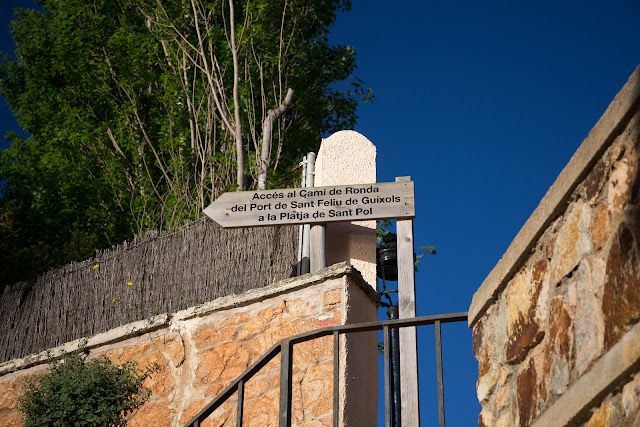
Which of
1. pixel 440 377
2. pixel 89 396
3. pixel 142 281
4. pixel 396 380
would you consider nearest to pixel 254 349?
pixel 396 380

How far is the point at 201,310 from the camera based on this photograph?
265 inches

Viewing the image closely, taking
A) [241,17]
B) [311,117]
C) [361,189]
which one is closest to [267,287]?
[361,189]

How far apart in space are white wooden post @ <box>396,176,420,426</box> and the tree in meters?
3.63

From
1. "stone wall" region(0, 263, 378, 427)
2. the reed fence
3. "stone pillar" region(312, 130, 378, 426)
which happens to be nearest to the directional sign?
the reed fence

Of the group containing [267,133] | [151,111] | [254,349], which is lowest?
[254,349]

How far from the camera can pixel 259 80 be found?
38.0ft

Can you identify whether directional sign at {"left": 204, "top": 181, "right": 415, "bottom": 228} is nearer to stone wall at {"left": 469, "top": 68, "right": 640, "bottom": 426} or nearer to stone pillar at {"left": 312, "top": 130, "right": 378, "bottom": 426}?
stone pillar at {"left": 312, "top": 130, "right": 378, "bottom": 426}

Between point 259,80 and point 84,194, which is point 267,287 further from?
point 84,194

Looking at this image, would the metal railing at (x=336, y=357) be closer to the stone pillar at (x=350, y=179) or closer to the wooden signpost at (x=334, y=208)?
the wooden signpost at (x=334, y=208)

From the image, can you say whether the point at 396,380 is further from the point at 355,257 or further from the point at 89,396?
the point at 89,396

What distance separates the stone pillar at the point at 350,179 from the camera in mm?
7023

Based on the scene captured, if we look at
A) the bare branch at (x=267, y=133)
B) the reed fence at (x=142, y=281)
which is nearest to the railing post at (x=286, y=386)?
the reed fence at (x=142, y=281)

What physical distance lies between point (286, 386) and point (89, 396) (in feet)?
10.1

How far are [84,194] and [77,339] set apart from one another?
5.41m
